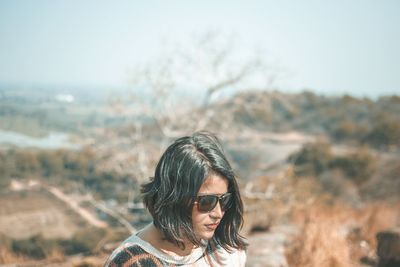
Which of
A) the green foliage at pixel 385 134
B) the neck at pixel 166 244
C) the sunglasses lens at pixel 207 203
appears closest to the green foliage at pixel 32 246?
the neck at pixel 166 244

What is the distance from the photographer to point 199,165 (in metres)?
1.44

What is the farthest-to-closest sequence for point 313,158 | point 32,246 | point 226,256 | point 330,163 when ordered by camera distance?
point 313,158, point 330,163, point 32,246, point 226,256

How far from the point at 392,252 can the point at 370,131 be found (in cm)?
2531

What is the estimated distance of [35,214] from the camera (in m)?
15.5

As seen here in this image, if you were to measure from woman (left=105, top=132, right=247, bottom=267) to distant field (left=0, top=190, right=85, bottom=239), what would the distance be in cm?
1337

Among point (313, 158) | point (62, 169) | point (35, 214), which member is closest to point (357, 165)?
point (313, 158)

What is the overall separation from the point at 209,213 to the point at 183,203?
0.36 ft

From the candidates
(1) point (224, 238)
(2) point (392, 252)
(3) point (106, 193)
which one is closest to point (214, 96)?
(3) point (106, 193)

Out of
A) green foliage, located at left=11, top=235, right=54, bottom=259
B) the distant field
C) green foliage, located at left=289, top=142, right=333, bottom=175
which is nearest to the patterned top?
green foliage, located at left=11, top=235, right=54, bottom=259

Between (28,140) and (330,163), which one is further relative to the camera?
(330,163)

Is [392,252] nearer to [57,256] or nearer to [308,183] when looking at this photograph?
[57,256]

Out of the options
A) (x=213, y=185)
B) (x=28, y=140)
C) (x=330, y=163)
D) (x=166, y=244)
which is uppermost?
(x=213, y=185)

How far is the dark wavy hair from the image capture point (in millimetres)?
1450

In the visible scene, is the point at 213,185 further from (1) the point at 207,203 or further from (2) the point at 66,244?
(2) the point at 66,244
